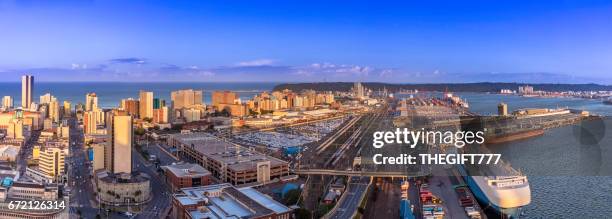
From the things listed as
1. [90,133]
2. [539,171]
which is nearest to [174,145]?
[90,133]

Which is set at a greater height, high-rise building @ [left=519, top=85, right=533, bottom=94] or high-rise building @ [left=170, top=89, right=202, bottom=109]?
high-rise building @ [left=519, top=85, right=533, bottom=94]

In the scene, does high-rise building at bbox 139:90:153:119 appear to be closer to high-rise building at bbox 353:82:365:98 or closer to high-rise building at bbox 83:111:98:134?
high-rise building at bbox 83:111:98:134

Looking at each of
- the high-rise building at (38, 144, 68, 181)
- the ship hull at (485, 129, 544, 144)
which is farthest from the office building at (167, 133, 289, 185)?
the ship hull at (485, 129, 544, 144)

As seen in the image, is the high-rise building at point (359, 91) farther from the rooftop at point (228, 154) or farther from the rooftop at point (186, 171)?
the rooftop at point (186, 171)

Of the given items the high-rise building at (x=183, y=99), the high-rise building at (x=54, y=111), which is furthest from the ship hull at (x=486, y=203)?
the high-rise building at (x=183, y=99)

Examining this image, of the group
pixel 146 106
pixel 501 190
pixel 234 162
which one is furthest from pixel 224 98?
pixel 501 190

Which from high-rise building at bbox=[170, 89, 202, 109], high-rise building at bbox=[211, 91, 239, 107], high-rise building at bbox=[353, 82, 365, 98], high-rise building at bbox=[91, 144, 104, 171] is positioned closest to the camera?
high-rise building at bbox=[91, 144, 104, 171]

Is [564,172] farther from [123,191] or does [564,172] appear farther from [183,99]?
[183,99]
